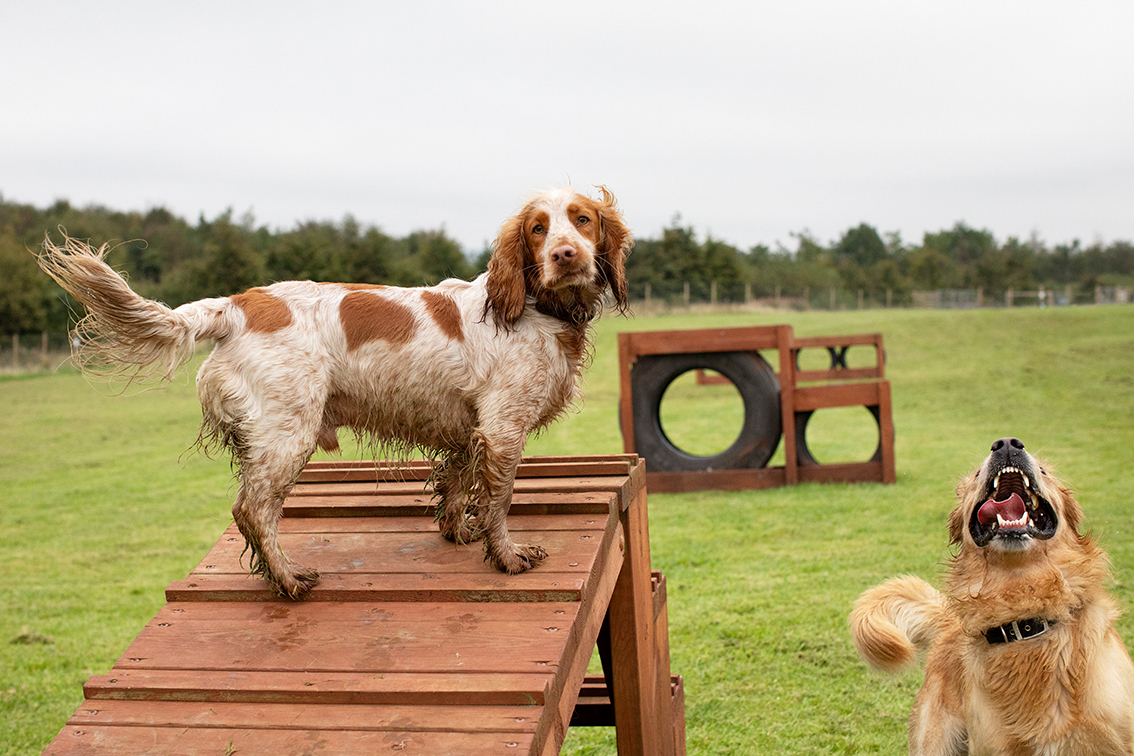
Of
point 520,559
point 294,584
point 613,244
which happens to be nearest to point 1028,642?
point 520,559

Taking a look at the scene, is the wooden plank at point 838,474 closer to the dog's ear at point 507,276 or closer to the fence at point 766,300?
the dog's ear at point 507,276

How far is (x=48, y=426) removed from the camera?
17.1m

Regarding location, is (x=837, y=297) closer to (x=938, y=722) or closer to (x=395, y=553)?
(x=938, y=722)

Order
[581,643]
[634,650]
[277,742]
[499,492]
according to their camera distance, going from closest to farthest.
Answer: [277,742], [581,643], [499,492], [634,650]

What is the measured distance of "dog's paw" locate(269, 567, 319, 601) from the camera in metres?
3.17

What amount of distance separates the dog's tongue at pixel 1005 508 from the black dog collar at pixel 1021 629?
335mm

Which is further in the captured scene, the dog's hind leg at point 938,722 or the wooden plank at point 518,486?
the wooden plank at point 518,486

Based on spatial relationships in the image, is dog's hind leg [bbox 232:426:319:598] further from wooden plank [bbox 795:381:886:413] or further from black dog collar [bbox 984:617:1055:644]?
wooden plank [bbox 795:381:886:413]

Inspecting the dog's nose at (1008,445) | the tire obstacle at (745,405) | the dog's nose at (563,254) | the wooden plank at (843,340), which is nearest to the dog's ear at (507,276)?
the dog's nose at (563,254)

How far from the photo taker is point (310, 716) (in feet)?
8.58

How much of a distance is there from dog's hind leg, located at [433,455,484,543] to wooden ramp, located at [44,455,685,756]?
7 cm

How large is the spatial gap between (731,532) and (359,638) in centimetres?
567

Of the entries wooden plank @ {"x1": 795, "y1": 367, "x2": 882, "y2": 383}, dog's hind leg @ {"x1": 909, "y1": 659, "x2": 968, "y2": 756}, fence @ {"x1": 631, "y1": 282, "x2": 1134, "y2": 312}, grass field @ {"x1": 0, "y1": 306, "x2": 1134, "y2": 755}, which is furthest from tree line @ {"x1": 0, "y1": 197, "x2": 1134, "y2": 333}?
dog's hind leg @ {"x1": 909, "y1": 659, "x2": 968, "y2": 756}

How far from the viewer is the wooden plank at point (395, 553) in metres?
3.27
